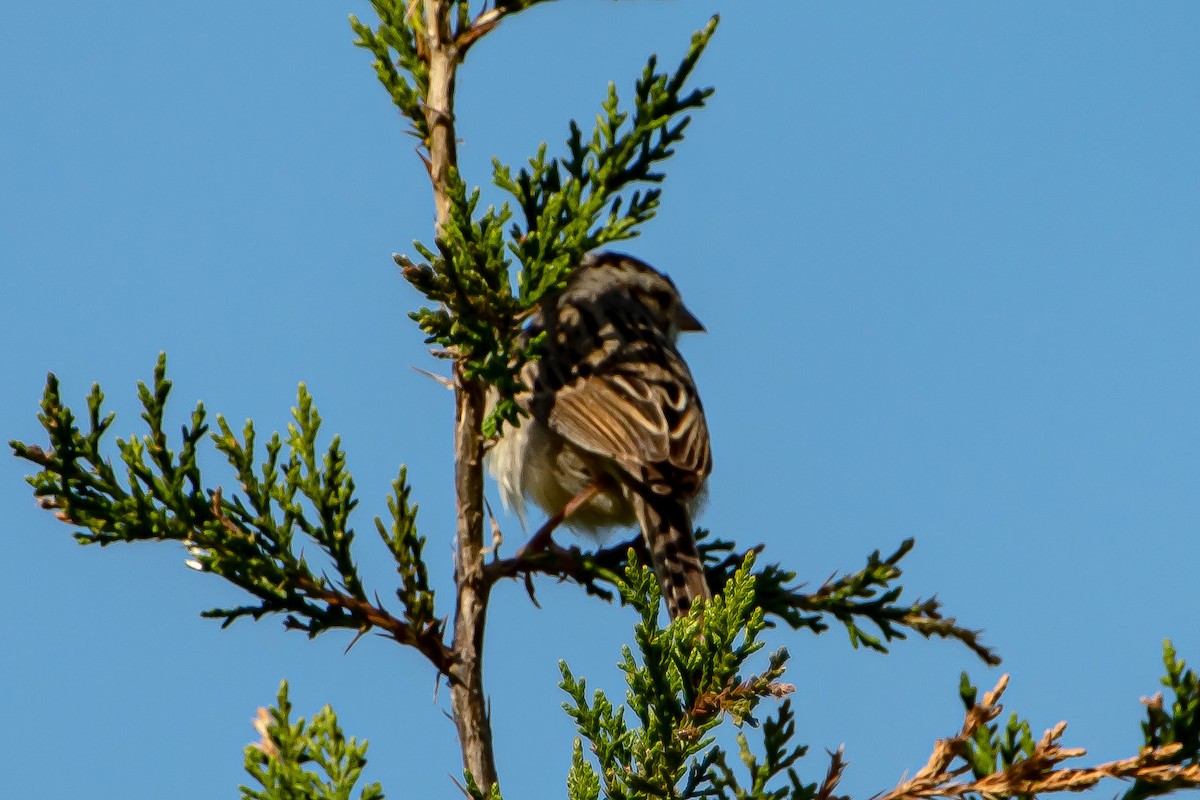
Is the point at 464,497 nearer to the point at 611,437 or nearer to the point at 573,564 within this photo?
the point at 573,564

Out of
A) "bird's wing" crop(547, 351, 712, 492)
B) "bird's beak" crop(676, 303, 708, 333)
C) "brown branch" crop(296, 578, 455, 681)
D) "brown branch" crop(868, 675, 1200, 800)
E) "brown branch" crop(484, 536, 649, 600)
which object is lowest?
"brown branch" crop(868, 675, 1200, 800)

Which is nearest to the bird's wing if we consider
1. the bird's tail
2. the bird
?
the bird

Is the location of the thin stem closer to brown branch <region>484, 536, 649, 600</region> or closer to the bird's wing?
brown branch <region>484, 536, 649, 600</region>

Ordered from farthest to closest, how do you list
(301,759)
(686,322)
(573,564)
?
(686,322), (573,564), (301,759)

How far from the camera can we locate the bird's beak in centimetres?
808

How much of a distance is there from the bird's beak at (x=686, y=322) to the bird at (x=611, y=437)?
79 cm

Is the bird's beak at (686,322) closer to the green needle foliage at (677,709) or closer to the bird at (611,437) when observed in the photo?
the bird at (611,437)

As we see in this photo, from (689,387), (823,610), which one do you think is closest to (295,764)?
(823,610)

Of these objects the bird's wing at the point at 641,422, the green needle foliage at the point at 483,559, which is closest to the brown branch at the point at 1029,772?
the green needle foliage at the point at 483,559

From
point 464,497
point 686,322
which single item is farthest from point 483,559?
point 686,322

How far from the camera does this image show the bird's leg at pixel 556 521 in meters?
5.55

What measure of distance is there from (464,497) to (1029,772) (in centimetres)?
175

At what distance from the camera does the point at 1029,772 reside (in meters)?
3.70

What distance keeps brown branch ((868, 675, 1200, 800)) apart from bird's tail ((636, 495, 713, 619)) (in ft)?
Answer: 4.18
